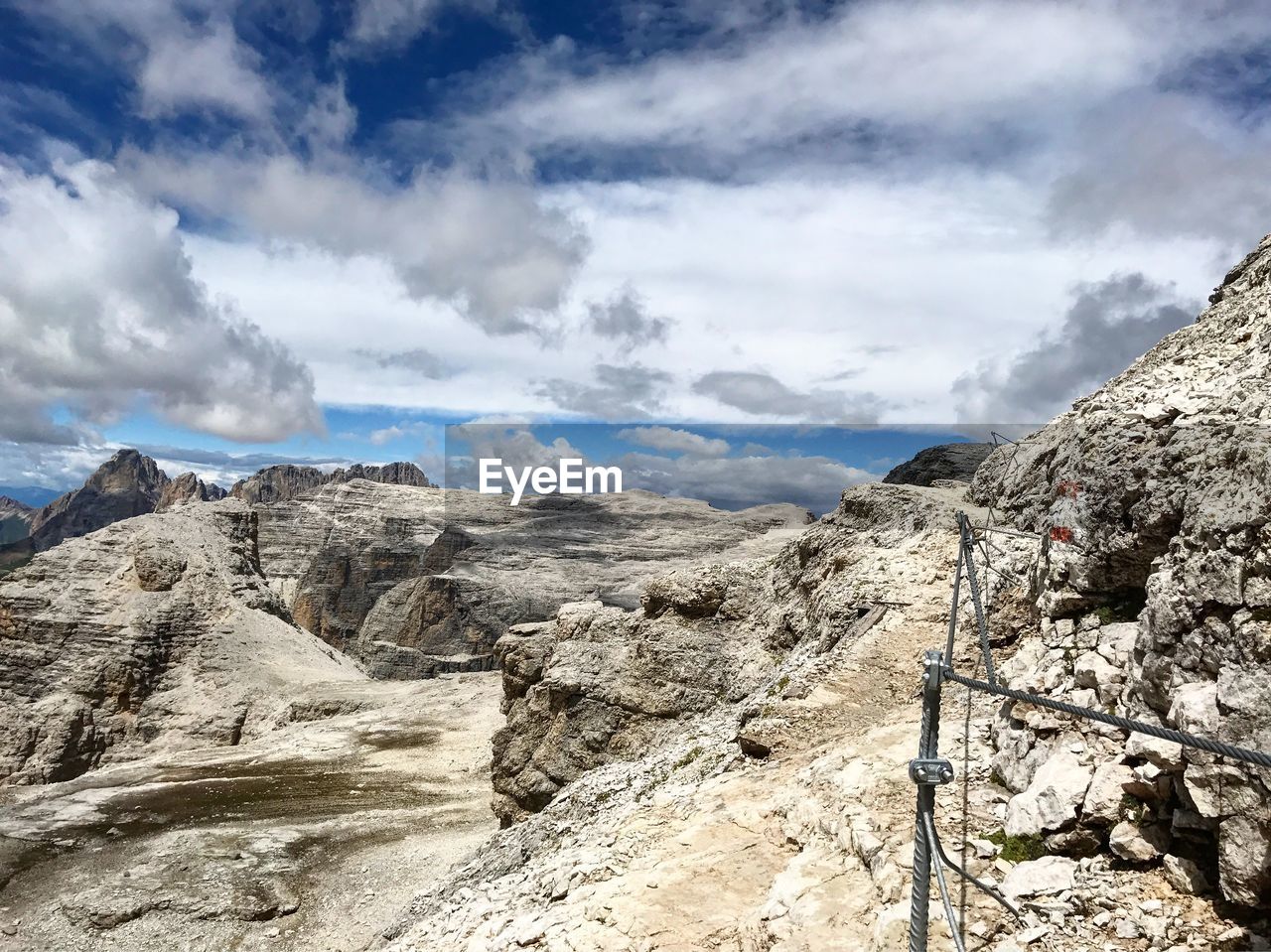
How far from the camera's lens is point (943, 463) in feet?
121

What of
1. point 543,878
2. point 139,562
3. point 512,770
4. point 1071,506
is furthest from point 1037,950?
point 139,562

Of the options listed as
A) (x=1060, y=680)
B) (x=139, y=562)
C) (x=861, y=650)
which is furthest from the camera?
(x=139, y=562)

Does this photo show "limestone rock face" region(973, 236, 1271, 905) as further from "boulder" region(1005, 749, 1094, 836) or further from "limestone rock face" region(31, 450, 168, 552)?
"limestone rock face" region(31, 450, 168, 552)

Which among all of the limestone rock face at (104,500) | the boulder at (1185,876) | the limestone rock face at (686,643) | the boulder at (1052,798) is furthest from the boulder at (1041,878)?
the limestone rock face at (104,500)

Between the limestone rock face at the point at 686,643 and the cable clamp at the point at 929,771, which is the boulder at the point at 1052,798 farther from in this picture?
the limestone rock face at the point at 686,643

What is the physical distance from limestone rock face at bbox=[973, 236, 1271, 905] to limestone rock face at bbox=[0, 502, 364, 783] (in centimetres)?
4336

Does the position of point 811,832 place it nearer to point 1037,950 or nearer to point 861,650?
point 1037,950

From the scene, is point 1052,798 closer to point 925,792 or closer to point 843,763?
point 925,792

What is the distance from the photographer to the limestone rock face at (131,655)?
4222 cm

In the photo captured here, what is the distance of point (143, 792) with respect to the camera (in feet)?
97.4

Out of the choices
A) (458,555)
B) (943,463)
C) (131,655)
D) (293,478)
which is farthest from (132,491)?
(943,463)

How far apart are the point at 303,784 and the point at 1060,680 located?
29.4 meters

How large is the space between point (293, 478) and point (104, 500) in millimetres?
49452

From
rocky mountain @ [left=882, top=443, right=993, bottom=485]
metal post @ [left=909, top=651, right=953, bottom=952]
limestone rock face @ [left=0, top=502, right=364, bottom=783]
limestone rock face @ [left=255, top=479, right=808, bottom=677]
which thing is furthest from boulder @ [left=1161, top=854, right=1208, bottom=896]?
limestone rock face @ [left=255, top=479, right=808, bottom=677]
